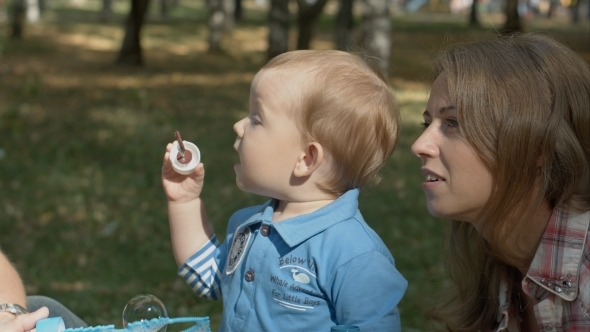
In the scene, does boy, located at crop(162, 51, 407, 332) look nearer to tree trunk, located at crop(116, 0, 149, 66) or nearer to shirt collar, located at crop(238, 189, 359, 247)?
shirt collar, located at crop(238, 189, 359, 247)

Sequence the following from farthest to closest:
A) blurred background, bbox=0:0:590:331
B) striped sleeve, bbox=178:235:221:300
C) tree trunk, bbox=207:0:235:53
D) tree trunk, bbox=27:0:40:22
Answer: tree trunk, bbox=27:0:40:22 < tree trunk, bbox=207:0:235:53 < blurred background, bbox=0:0:590:331 < striped sleeve, bbox=178:235:221:300

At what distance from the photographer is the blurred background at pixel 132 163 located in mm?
4773

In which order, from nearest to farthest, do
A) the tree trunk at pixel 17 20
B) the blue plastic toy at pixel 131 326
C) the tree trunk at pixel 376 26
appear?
the blue plastic toy at pixel 131 326
the tree trunk at pixel 376 26
the tree trunk at pixel 17 20

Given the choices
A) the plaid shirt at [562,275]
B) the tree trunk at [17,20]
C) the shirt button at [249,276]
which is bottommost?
the tree trunk at [17,20]

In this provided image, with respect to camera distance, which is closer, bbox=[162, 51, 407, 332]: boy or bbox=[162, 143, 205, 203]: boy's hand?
bbox=[162, 51, 407, 332]: boy

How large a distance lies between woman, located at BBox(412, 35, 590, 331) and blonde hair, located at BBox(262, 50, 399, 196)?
0.14 meters

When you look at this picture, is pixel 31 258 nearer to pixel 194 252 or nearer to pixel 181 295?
pixel 181 295

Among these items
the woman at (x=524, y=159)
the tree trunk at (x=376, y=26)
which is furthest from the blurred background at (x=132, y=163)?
the woman at (x=524, y=159)

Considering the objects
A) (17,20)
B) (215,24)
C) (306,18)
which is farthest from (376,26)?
(17,20)

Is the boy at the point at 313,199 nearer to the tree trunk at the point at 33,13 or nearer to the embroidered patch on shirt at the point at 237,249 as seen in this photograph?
the embroidered patch on shirt at the point at 237,249

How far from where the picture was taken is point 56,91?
12.7 m

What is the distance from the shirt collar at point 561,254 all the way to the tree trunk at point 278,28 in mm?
13209

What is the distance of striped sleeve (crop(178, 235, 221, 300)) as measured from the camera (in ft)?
7.91

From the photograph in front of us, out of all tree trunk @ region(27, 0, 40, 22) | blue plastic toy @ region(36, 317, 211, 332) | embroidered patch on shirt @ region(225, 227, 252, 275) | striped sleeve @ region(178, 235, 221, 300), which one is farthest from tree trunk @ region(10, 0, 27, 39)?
blue plastic toy @ region(36, 317, 211, 332)
